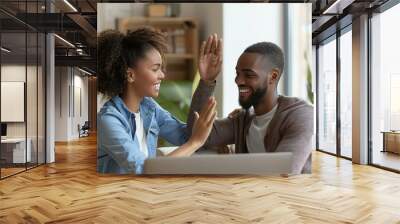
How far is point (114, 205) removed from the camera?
15.6 feet

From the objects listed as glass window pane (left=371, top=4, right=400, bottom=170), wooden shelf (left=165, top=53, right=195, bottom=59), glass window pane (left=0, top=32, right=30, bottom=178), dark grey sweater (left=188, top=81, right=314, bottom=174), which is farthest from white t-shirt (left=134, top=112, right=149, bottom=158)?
glass window pane (left=371, top=4, right=400, bottom=170)

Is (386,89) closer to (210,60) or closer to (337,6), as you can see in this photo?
(337,6)

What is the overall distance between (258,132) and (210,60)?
1355mm

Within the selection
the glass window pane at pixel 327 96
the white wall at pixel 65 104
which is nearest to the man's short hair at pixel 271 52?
the glass window pane at pixel 327 96

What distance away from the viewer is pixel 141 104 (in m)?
6.55

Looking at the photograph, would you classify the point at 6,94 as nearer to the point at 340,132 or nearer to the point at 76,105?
the point at 340,132

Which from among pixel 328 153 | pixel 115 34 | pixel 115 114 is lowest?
pixel 328 153

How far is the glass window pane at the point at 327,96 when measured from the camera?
10.4 m

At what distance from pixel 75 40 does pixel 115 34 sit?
193 inches

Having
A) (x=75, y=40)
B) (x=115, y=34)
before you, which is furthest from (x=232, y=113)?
(x=75, y=40)

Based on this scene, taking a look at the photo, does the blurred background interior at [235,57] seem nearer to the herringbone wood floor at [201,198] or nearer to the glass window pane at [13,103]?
the glass window pane at [13,103]

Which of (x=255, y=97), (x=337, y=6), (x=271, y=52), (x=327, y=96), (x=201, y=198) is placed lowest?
(x=201, y=198)

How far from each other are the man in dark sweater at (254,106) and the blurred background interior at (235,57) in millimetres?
134

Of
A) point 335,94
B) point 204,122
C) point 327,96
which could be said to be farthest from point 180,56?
point 327,96
